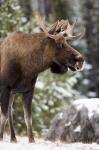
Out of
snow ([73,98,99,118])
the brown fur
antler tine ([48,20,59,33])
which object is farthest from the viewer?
snow ([73,98,99,118])

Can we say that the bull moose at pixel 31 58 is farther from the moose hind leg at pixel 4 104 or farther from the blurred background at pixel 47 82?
the blurred background at pixel 47 82

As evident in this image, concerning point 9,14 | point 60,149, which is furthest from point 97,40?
point 60,149

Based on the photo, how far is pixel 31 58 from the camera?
15.1m

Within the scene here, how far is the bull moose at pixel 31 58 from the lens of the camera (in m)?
14.7

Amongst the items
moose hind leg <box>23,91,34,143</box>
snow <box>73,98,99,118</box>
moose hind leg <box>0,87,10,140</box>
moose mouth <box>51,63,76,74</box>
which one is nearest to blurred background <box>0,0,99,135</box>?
moose mouth <box>51,63,76,74</box>

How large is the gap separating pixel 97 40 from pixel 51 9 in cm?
502

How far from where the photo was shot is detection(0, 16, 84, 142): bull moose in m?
14.7

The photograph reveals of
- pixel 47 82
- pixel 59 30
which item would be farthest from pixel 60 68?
pixel 47 82

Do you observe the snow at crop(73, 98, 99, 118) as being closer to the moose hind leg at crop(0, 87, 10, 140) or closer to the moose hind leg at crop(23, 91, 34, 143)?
the moose hind leg at crop(23, 91, 34, 143)

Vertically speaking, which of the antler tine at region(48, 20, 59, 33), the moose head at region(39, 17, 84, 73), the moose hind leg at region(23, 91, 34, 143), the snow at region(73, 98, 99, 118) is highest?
the antler tine at region(48, 20, 59, 33)

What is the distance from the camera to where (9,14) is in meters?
24.7

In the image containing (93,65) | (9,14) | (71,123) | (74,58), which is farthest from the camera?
(93,65)

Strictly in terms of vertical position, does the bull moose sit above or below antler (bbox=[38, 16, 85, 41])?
below

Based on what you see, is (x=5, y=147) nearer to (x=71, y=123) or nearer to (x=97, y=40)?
(x=71, y=123)
